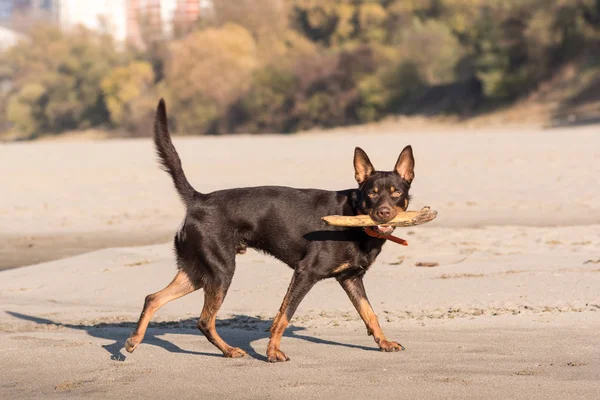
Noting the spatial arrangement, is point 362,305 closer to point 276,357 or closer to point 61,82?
point 276,357

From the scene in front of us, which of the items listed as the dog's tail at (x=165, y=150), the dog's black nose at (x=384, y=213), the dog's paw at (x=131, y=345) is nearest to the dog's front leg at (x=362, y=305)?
the dog's black nose at (x=384, y=213)

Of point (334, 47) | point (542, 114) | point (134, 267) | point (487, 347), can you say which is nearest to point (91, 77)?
point (334, 47)

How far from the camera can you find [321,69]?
4756cm

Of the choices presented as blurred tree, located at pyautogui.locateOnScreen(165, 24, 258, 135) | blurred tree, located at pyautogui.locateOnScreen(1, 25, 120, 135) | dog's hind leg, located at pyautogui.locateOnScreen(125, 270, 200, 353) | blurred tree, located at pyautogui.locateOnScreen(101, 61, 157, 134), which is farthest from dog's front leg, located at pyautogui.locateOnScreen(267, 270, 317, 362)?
blurred tree, located at pyautogui.locateOnScreen(1, 25, 120, 135)

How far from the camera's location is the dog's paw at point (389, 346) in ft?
21.6

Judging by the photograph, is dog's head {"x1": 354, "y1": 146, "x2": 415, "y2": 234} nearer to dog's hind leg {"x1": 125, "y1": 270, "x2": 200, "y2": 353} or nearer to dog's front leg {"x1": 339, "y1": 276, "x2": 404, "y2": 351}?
dog's front leg {"x1": 339, "y1": 276, "x2": 404, "y2": 351}

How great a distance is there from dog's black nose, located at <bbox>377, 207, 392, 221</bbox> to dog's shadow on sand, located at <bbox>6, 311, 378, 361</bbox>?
3.15ft

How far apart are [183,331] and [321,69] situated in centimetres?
4052

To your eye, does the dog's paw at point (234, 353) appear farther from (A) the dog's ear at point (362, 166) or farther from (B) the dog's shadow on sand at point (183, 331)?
(A) the dog's ear at point (362, 166)

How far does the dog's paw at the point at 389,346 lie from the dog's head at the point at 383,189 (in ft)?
2.37

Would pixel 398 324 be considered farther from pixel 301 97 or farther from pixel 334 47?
pixel 334 47

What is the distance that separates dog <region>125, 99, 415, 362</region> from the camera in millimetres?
6543

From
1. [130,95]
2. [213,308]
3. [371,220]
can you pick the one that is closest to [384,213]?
[371,220]

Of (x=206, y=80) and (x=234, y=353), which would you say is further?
(x=206, y=80)
